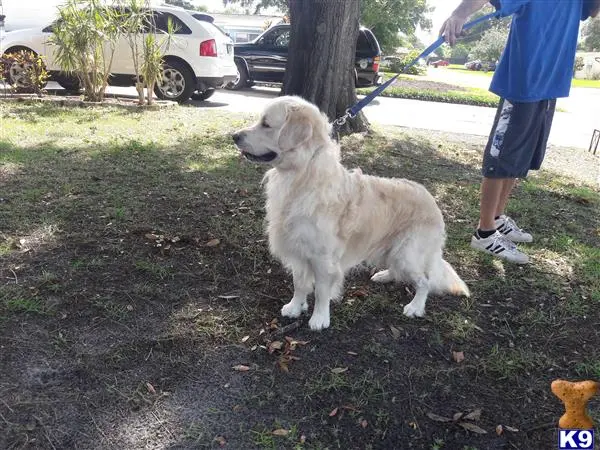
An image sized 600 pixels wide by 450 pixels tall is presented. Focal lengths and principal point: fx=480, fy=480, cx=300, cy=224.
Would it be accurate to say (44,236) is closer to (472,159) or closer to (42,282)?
(42,282)

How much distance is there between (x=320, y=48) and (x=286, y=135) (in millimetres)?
4120

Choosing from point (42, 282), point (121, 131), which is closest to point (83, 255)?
point (42, 282)

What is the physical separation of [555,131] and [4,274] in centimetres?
1325

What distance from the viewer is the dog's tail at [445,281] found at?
3.44 meters

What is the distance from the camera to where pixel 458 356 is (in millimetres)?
2928

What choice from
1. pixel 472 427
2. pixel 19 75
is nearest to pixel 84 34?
pixel 19 75

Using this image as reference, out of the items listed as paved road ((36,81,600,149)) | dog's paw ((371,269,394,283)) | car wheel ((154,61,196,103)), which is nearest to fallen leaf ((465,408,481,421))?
dog's paw ((371,269,394,283))

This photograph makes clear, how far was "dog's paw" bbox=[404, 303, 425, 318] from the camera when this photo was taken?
3.32m

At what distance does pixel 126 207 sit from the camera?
15.0 ft

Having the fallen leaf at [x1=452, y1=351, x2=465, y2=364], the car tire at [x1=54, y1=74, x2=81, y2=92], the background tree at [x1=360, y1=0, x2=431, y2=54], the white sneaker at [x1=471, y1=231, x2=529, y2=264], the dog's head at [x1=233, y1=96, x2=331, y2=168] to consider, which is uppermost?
the background tree at [x1=360, y1=0, x2=431, y2=54]

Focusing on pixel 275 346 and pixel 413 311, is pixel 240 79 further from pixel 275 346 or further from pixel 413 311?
pixel 275 346

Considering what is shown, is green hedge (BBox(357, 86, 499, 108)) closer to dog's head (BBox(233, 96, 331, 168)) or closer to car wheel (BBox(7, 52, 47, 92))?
car wheel (BBox(7, 52, 47, 92))

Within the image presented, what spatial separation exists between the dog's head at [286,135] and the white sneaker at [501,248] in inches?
81.6

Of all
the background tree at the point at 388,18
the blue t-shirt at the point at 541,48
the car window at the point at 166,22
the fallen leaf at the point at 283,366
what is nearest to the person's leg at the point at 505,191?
the blue t-shirt at the point at 541,48
